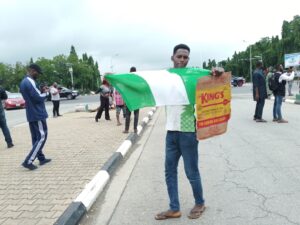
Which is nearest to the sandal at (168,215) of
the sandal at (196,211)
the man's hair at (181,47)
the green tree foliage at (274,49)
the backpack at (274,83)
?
the sandal at (196,211)

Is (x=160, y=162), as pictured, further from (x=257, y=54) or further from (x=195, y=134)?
(x=257, y=54)

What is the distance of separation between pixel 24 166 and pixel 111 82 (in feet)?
11.0

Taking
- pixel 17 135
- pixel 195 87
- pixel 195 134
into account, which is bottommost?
pixel 17 135

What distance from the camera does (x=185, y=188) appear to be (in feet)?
18.0

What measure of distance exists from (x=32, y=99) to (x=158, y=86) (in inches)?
133

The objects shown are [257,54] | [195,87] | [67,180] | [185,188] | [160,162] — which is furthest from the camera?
[257,54]

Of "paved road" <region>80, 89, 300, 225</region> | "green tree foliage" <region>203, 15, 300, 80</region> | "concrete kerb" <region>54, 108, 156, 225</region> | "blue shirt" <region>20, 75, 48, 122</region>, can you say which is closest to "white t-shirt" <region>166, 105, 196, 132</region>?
"paved road" <region>80, 89, 300, 225</region>

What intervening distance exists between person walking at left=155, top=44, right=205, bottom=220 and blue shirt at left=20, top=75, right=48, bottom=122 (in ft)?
10.7

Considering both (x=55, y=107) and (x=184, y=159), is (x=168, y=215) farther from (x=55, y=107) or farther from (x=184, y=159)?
(x=55, y=107)

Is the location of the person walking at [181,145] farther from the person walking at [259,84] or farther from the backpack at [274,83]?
the backpack at [274,83]

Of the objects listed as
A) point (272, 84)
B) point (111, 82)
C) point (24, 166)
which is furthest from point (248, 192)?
point (272, 84)

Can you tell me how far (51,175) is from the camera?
647cm

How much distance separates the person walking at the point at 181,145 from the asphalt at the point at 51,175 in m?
1.40

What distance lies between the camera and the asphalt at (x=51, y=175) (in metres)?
4.74
